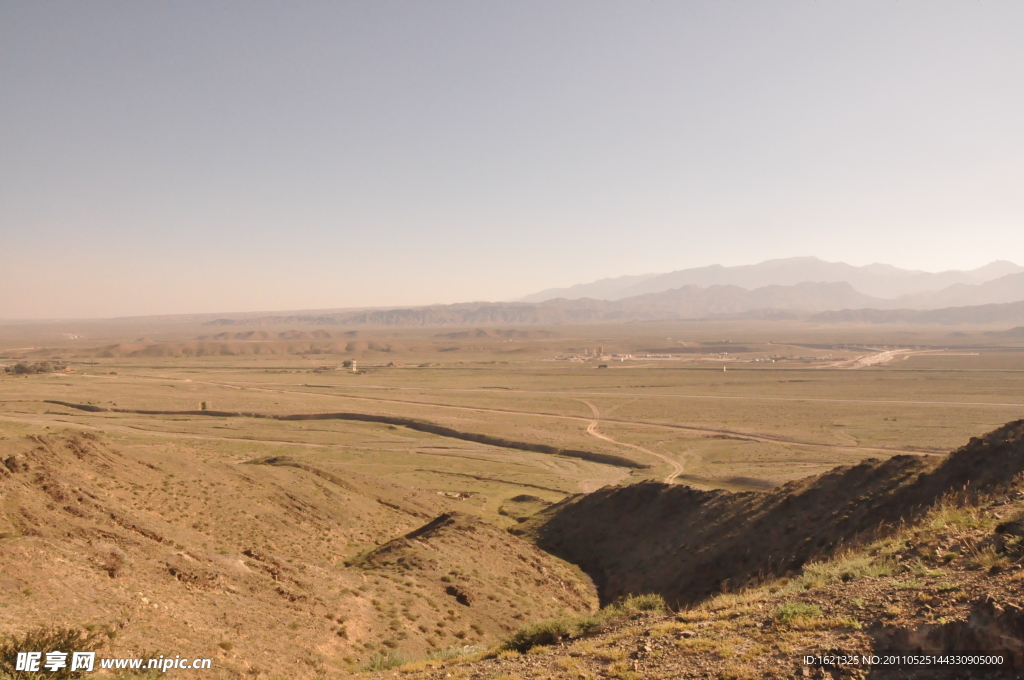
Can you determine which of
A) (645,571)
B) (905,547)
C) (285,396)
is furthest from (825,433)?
(285,396)

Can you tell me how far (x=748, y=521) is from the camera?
859 inches

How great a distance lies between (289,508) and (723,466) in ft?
103

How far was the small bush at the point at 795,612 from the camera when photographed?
29.4 ft

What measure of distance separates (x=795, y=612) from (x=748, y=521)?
13.8 metres

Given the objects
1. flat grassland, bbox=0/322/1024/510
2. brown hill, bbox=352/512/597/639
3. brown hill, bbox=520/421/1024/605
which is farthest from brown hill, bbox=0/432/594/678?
flat grassland, bbox=0/322/1024/510

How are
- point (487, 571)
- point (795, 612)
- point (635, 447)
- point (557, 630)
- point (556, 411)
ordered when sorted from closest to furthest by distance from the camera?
point (795, 612), point (557, 630), point (487, 571), point (635, 447), point (556, 411)

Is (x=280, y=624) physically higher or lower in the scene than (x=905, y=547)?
lower

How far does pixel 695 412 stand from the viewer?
66.4 metres

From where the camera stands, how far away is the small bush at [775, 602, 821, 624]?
8.96 m

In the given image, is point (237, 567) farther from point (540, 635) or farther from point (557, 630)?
point (557, 630)

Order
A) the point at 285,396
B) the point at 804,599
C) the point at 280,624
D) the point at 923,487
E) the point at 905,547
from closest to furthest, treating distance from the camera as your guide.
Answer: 1. the point at 804,599
2. the point at 905,547
3. the point at 280,624
4. the point at 923,487
5. the point at 285,396

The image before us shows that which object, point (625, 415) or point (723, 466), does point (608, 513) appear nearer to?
point (723, 466)

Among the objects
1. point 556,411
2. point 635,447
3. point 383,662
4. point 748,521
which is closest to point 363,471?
point 635,447

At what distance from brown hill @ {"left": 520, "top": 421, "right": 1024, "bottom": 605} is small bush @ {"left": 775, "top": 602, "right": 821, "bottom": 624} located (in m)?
7.47
